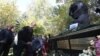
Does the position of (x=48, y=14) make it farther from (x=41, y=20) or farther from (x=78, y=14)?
(x=78, y=14)

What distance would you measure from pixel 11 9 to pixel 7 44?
34.2 m

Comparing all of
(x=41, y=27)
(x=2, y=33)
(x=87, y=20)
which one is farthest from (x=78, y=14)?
(x=41, y=27)

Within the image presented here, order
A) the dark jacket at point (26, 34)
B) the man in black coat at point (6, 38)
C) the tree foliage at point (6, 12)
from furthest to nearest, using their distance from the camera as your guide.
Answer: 1. the tree foliage at point (6, 12)
2. the man in black coat at point (6, 38)
3. the dark jacket at point (26, 34)

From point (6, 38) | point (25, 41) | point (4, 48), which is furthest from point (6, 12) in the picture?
point (25, 41)

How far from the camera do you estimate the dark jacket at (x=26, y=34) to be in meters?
10.1

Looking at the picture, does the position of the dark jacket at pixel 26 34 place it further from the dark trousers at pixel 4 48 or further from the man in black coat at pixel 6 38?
the dark trousers at pixel 4 48

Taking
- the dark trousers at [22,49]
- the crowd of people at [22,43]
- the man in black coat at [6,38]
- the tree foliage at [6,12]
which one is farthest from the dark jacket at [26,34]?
the tree foliage at [6,12]

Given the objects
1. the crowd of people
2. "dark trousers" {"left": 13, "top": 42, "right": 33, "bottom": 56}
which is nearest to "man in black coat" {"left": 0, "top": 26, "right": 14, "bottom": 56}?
the crowd of people

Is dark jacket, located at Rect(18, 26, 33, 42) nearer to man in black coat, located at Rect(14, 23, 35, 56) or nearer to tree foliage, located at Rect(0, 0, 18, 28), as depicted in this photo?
man in black coat, located at Rect(14, 23, 35, 56)

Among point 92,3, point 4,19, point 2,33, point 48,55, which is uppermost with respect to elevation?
point 2,33

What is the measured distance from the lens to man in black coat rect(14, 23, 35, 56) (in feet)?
33.2

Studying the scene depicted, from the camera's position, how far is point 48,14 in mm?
56969

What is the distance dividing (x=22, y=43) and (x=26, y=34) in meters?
0.33

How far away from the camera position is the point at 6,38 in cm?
1082
